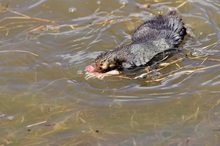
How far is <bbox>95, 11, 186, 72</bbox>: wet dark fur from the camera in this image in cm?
557

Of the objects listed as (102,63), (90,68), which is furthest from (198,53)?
(90,68)

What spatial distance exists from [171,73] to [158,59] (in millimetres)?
400

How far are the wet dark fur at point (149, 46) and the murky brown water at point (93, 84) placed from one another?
0.68 feet

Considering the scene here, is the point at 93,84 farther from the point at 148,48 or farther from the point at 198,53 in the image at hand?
the point at 198,53

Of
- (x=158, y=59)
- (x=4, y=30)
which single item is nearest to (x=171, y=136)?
(x=158, y=59)

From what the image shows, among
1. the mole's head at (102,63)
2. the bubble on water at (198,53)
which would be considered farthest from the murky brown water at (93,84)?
the mole's head at (102,63)

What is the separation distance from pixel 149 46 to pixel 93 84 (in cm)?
89

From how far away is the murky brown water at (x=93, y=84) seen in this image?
4457 millimetres

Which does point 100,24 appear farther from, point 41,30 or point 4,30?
point 4,30

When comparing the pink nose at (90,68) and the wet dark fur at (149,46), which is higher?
the wet dark fur at (149,46)

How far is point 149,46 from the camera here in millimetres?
5691

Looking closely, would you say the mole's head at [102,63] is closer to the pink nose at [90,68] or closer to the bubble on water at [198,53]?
the pink nose at [90,68]

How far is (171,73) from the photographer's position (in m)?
5.39

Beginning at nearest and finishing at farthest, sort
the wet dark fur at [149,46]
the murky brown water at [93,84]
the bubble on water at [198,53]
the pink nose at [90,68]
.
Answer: the murky brown water at [93,84] < the pink nose at [90,68] < the wet dark fur at [149,46] < the bubble on water at [198,53]
